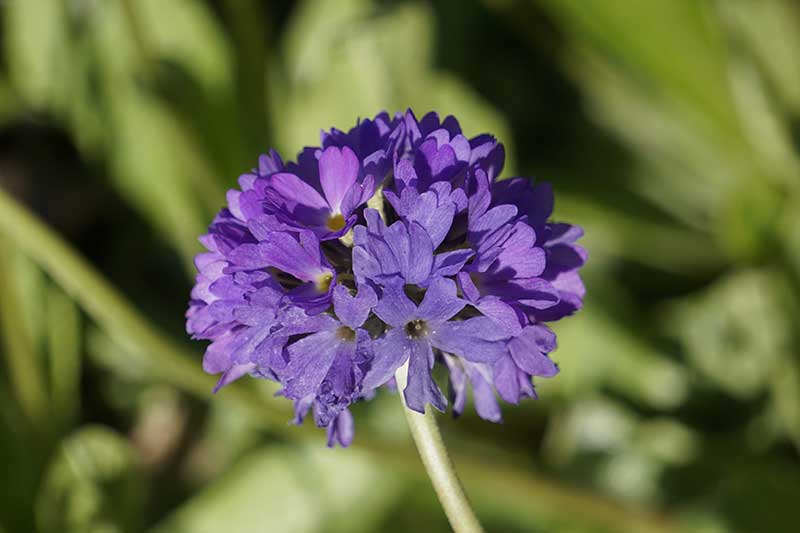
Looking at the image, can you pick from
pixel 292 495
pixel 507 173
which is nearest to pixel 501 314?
pixel 507 173

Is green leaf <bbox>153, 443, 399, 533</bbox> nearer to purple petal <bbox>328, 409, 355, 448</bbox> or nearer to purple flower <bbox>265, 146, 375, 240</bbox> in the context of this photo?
purple petal <bbox>328, 409, 355, 448</bbox>

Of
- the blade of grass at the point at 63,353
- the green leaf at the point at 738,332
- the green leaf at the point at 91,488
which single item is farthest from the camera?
the blade of grass at the point at 63,353

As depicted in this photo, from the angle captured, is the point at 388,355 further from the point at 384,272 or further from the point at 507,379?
the point at 507,379

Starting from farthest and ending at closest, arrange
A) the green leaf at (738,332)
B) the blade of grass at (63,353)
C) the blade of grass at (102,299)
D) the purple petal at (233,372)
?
the blade of grass at (63,353) < the green leaf at (738,332) < the blade of grass at (102,299) < the purple petal at (233,372)

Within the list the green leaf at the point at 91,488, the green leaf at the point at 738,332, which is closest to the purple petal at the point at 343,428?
the green leaf at the point at 91,488

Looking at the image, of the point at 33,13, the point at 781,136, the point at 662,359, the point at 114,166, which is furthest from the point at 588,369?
the point at 33,13

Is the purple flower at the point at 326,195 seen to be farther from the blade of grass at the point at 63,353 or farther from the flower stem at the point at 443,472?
the blade of grass at the point at 63,353
